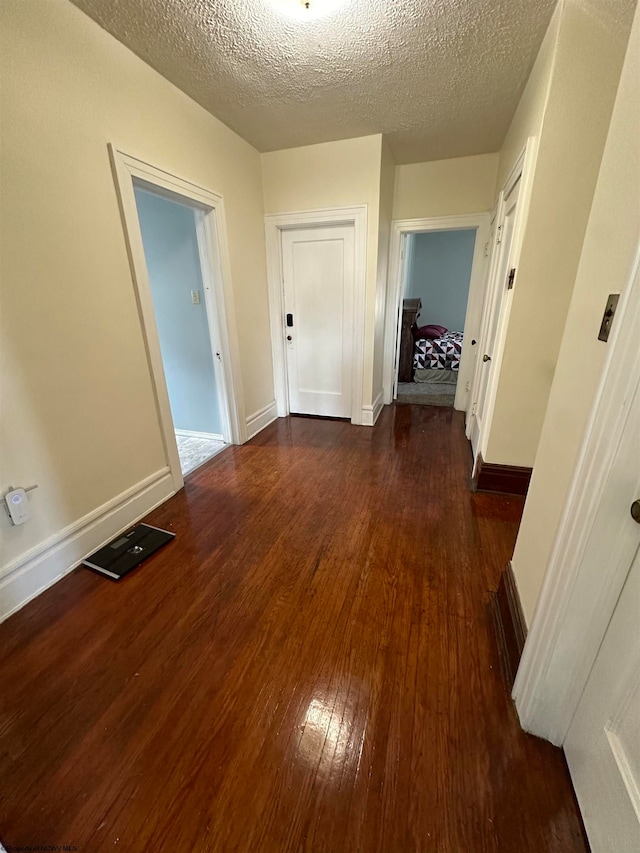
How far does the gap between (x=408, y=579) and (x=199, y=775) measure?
3.46ft

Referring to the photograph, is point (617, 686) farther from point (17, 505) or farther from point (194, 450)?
point (194, 450)

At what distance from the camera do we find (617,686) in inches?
30.5

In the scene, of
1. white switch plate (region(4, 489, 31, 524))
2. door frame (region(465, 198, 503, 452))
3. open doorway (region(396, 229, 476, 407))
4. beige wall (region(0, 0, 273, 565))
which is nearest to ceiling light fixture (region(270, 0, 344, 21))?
beige wall (region(0, 0, 273, 565))

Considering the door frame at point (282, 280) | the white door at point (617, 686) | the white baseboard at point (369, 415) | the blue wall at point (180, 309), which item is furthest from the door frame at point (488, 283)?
the blue wall at point (180, 309)

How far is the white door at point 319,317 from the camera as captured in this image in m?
3.27

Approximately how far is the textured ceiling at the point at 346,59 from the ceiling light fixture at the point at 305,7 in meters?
0.03

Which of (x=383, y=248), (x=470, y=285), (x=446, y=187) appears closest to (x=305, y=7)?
(x=383, y=248)

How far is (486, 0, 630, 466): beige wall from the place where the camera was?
1.52 meters

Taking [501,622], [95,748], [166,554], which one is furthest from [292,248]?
[95,748]

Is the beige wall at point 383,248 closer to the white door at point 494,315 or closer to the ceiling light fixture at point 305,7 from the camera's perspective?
the white door at point 494,315

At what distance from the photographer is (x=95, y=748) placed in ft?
3.40

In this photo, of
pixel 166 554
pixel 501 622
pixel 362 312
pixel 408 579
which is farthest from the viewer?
pixel 362 312

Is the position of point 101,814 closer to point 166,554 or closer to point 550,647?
point 166,554

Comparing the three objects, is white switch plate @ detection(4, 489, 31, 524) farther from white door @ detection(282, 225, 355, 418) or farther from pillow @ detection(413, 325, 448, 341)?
pillow @ detection(413, 325, 448, 341)
